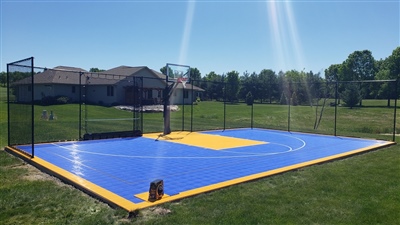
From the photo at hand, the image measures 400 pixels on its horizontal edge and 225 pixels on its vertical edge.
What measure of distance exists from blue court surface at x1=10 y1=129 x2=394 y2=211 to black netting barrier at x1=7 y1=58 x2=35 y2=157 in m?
0.55

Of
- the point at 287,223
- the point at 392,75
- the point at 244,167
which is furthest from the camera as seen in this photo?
the point at 392,75

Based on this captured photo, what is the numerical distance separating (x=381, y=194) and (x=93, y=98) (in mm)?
32848

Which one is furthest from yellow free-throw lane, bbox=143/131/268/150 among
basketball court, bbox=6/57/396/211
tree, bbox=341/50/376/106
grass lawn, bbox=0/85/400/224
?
tree, bbox=341/50/376/106

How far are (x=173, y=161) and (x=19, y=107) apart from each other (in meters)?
5.51

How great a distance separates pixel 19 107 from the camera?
1062 centimetres

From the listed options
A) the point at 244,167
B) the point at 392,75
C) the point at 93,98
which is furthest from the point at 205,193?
the point at 392,75

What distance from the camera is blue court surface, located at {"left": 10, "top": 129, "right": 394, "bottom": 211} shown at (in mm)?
6391

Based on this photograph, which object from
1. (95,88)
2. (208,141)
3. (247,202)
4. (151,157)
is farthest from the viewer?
(95,88)

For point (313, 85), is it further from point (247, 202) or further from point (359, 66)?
point (359, 66)

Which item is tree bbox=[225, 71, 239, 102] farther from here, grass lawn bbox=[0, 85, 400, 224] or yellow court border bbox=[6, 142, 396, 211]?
grass lawn bbox=[0, 85, 400, 224]

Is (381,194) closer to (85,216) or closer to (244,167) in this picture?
(244,167)

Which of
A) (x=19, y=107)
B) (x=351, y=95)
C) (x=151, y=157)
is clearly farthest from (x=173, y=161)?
(x=351, y=95)

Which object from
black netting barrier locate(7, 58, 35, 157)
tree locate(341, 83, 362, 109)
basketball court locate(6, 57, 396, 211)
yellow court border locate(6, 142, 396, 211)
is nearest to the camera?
yellow court border locate(6, 142, 396, 211)

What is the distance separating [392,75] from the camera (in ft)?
183
